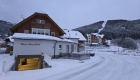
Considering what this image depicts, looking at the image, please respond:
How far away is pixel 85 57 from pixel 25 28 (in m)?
13.3

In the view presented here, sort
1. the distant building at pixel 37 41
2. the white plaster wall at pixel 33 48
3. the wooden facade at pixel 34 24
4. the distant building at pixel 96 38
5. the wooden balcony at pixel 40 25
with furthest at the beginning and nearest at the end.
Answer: the distant building at pixel 96 38 → the wooden balcony at pixel 40 25 → the wooden facade at pixel 34 24 → the white plaster wall at pixel 33 48 → the distant building at pixel 37 41

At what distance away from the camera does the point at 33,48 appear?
63.8 ft

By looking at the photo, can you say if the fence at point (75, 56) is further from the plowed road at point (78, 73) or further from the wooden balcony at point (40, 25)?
the wooden balcony at point (40, 25)

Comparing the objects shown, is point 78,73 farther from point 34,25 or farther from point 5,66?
point 34,25

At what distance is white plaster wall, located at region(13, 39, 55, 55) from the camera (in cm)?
1840

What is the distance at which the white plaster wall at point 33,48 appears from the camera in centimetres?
1840

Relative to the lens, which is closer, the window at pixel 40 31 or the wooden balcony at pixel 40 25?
the wooden balcony at pixel 40 25

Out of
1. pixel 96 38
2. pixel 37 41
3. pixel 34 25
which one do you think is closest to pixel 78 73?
pixel 37 41

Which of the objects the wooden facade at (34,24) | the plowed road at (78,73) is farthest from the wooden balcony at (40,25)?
the plowed road at (78,73)

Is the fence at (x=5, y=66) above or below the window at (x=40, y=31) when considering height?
below

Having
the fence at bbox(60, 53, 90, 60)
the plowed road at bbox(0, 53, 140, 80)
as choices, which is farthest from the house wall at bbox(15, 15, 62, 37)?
the plowed road at bbox(0, 53, 140, 80)

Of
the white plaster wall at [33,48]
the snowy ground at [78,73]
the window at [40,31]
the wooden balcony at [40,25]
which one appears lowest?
the snowy ground at [78,73]

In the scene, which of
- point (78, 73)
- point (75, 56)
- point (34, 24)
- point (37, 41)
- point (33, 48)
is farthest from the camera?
point (34, 24)

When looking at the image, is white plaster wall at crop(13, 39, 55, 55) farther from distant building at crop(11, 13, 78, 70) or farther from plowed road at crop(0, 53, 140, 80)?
plowed road at crop(0, 53, 140, 80)
